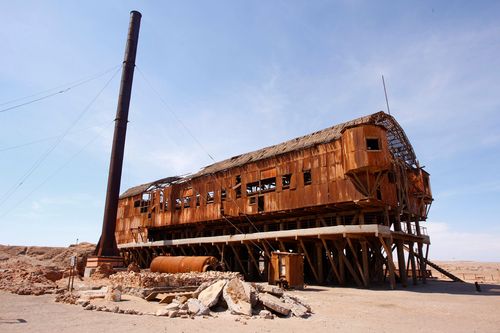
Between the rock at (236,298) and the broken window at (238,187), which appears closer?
the rock at (236,298)

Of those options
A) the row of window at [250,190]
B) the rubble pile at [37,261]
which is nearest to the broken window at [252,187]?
the row of window at [250,190]

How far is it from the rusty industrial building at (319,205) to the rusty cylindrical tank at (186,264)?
3.63 meters

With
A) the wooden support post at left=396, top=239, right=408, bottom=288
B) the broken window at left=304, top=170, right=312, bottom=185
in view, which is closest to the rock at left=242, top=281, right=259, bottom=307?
the broken window at left=304, top=170, right=312, bottom=185

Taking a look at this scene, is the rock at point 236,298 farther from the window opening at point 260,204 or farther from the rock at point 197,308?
the window opening at point 260,204

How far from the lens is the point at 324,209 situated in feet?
79.6

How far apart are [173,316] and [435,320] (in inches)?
314

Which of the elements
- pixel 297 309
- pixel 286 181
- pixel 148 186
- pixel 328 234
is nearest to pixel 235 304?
pixel 297 309

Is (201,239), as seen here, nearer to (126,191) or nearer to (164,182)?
(164,182)

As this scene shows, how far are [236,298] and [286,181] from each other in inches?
646

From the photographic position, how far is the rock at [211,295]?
1114 centimetres

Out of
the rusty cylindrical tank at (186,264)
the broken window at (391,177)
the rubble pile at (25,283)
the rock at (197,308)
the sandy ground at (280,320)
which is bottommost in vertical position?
the sandy ground at (280,320)

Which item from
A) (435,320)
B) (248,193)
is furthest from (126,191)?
(435,320)

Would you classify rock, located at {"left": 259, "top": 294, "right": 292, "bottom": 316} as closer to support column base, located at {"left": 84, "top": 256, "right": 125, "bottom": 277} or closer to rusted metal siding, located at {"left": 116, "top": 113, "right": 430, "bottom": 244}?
rusted metal siding, located at {"left": 116, "top": 113, "right": 430, "bottom": 244}

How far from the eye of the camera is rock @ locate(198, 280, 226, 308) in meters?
11.1
